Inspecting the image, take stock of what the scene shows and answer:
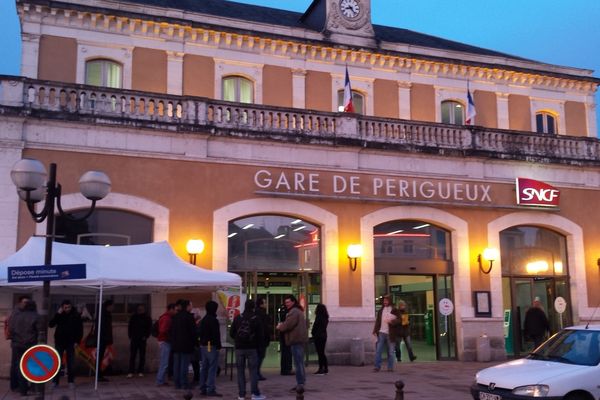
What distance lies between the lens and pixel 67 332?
12.7 metres

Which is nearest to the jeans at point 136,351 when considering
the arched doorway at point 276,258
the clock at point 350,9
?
the arched doorway at point 276,258

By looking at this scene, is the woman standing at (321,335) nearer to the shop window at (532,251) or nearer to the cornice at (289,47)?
the shop window at (532,251)

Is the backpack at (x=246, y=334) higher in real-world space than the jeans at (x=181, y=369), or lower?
higher

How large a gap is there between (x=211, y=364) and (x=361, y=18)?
14689 millimetres

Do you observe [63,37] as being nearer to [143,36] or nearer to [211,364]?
[143,36]

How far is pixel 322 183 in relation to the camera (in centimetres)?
1781

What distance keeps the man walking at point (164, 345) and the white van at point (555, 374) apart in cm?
630

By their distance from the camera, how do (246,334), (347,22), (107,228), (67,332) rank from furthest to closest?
1. (347,22)
2. (107,228)
3. (67,332)
4. (246,334)

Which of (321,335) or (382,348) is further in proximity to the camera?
(382,348)

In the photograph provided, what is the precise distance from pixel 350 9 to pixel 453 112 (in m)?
5.08

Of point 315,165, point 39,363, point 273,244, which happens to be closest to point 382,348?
point 273,244

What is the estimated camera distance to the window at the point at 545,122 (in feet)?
80.8

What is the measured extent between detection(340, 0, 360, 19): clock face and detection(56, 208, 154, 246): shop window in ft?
36.2

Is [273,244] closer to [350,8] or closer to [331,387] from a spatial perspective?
[331,387]
